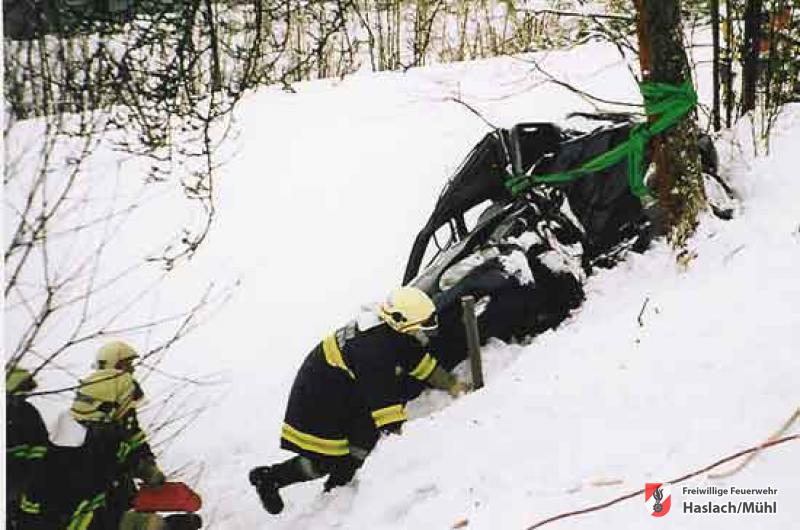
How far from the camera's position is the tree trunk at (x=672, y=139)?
4.25 meters

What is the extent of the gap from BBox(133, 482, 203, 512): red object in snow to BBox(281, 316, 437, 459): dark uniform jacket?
0.47 metres

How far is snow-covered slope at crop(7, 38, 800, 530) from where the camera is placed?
2.84m

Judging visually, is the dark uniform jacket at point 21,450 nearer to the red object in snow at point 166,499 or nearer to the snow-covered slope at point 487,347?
the red object in snow at point 166,499

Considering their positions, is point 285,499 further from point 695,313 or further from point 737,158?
point 737,158

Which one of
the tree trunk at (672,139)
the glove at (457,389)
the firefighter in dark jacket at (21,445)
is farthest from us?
the tree trunk at (672,139)

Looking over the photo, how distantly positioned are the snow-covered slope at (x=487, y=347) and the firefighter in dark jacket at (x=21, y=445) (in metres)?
1.10

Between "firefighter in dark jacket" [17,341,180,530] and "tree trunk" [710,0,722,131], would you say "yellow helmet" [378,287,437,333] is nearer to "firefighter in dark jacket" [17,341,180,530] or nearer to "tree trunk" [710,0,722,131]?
"firefighter in dark jacket" [17,341,180,530]

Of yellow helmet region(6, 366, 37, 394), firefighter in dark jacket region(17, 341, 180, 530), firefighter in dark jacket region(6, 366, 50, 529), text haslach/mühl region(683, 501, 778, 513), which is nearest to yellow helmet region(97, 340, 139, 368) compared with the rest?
firefighter in dark jacket region(17, 341, 180, 530)

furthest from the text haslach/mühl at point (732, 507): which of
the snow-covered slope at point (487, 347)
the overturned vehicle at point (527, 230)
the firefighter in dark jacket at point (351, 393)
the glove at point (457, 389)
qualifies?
the overturned vehicle at point (527, 230)

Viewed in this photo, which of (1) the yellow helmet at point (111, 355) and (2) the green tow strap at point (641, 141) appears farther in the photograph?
(2) the green tow strap at point (641, 141)

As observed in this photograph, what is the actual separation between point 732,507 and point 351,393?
1.69 m

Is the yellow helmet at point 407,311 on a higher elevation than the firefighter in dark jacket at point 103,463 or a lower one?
higher

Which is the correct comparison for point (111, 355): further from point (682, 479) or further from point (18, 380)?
point (682, 479)

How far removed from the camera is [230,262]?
4938mm
